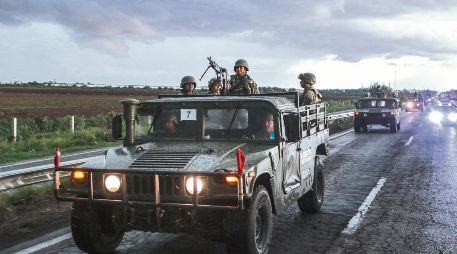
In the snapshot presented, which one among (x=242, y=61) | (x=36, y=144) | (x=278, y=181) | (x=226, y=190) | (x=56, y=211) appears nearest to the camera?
(x=226, y=190)

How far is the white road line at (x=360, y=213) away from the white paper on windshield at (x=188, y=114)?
252cm

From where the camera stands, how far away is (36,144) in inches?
733

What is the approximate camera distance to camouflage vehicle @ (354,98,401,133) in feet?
81.8

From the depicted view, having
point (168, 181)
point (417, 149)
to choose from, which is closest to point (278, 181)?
point (168, 181)

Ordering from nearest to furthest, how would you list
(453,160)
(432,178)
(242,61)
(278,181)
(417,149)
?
(278,181), (242,61), (432,178), (453,160), (417,149)

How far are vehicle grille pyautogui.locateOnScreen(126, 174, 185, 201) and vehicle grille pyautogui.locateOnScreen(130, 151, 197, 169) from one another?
167 mm

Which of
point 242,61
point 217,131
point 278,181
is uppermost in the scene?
point 242,61

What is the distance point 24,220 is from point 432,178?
27.7ft

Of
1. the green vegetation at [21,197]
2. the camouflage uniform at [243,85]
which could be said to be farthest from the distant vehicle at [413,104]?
the green vegetation at [21,197]

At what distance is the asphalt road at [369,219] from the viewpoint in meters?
5.92

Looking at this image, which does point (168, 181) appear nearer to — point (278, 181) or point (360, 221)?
point (278, 181)

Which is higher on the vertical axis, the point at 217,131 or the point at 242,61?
the point at 242,61

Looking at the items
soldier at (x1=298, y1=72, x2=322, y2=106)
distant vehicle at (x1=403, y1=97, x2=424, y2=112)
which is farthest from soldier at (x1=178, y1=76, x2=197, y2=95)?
distant vehicle at (x1=403, y1=97, x2=424, y2=112)

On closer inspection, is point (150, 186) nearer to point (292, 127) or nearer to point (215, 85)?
point (292, 127)
